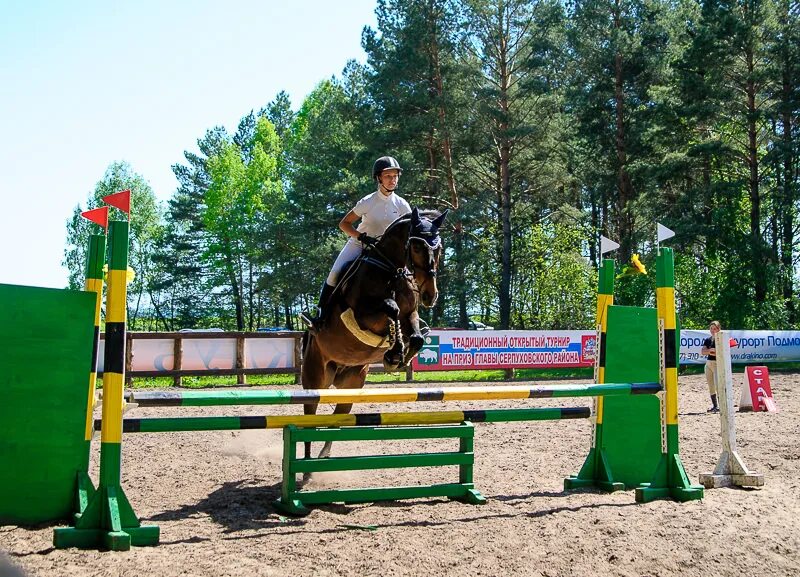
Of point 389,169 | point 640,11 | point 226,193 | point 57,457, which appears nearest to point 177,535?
point 57,457

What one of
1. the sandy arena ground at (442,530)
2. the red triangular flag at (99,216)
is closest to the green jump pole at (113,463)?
the sandy arena ground at (442,530)

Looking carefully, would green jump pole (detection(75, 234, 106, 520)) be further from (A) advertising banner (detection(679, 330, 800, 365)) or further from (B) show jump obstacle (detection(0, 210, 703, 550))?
(A) advertising banner (detection(679, 330, 800, 365))

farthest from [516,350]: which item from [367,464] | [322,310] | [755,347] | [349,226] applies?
[367,464]

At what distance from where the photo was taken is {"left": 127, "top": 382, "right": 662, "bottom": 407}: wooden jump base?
14.6 ft

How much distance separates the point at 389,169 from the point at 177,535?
3662 mm

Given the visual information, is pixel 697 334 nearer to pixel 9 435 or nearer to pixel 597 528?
pixel 597 528

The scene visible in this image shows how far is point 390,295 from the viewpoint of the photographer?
6.55 m

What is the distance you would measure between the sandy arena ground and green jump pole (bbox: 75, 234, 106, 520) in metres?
0.27

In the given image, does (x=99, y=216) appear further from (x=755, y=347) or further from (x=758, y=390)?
(x=755, y=347)

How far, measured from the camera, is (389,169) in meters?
6.78

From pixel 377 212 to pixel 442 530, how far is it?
329 cm

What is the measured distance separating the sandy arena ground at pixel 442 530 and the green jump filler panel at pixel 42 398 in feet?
0.67

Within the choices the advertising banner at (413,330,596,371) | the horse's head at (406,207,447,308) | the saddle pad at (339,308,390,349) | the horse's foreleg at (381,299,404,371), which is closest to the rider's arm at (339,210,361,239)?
the horse's head at (406,207,447,308)

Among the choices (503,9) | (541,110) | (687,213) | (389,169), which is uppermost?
(503,9)
